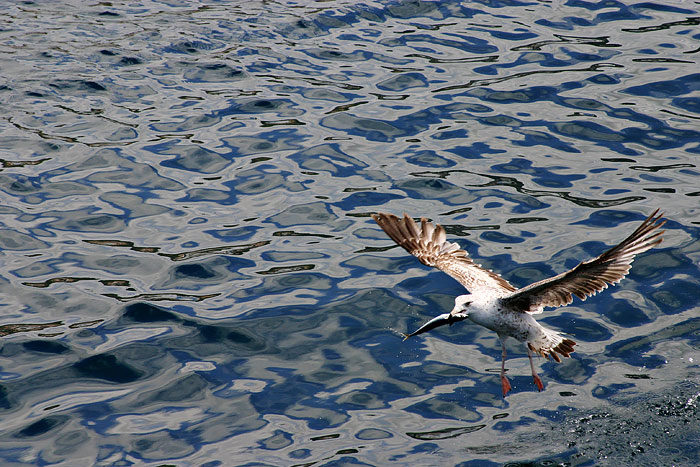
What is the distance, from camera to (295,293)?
921 centimetres

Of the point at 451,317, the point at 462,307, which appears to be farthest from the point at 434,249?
the point at 451,317

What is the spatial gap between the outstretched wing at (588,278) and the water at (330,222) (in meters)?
1.00

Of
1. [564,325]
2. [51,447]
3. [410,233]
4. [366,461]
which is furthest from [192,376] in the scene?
[564,325]

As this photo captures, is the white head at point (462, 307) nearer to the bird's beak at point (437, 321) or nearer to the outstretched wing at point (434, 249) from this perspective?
the bird's beak at point (437, 321)

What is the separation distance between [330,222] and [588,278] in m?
3.89

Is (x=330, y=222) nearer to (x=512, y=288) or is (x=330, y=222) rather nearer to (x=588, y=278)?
(x=512, y=288)

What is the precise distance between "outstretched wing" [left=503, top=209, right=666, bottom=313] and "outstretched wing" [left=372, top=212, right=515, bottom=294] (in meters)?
0.93

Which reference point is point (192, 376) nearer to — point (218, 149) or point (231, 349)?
point (231, 349)

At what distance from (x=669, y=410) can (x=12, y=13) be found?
40.3 ft

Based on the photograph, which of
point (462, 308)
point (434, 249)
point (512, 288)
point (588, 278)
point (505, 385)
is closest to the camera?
point (588, 278)

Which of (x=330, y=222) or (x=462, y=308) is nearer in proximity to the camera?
(x=462, y=308)

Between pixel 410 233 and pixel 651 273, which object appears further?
pixel 651 273

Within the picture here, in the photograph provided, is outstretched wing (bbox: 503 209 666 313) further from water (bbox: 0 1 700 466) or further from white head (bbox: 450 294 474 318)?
water (bbox: 0 1 700 466)

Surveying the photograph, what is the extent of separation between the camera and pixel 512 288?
27.4 ft
